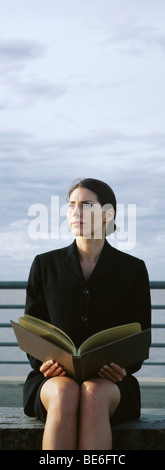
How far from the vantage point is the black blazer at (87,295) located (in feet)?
10.2

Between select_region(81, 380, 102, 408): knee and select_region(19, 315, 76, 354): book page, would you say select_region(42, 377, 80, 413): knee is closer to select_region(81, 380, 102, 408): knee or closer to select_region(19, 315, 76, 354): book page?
select_region(81, 380, 102, 408): knee

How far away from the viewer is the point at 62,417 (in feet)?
8.60

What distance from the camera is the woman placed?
2.99m

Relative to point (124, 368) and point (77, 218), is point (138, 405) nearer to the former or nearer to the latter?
point (124, 368)

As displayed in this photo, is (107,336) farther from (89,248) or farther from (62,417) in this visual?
(89,248)

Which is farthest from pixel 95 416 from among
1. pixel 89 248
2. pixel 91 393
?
pixel 89 248

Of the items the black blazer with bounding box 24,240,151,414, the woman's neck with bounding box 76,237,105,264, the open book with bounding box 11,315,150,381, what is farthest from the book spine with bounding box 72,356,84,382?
the woman's neck with bounding box 76,237,105,264

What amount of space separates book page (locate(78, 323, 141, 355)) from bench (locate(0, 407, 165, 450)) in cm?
61

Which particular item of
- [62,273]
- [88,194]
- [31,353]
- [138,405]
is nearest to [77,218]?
[88,194]

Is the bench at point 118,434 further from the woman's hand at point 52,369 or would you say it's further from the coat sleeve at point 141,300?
the woman's hand at point 52,369

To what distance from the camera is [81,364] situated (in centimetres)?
266
